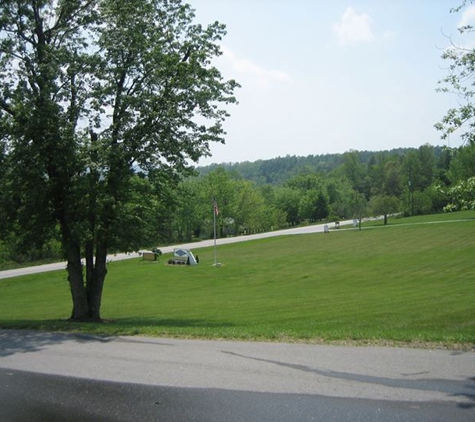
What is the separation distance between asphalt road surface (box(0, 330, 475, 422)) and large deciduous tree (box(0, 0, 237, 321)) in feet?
23.3

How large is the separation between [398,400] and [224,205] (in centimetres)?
8553

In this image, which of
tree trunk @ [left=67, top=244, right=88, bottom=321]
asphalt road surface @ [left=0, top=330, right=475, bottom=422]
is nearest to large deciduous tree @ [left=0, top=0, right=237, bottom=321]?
tree trunk @ [left=67, top=244, right=88, bottom=321]

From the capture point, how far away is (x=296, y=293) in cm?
2728

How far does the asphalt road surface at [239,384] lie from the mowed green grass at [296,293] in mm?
1499

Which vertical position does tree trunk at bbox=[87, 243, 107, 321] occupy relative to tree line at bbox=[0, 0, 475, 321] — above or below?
below

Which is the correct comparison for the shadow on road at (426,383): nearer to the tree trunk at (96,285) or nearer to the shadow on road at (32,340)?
the shadow on road at (32,340)

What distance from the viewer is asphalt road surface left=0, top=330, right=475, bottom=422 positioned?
20.1 feet

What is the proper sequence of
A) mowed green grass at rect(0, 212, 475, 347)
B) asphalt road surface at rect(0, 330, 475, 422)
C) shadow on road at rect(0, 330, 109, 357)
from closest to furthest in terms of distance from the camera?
asphalt road surface at rect(0, 330, 475, 422) < shadow on road at rect(0, 330, 109, 357) < mowed green grass at rect(0, 212, 475, 347)

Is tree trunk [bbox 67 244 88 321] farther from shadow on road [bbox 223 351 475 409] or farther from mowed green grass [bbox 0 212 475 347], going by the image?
shadow on road [bbox 223 351 475 409]

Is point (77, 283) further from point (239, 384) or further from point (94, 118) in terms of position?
point (239, 384)

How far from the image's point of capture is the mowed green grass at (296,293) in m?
12.3

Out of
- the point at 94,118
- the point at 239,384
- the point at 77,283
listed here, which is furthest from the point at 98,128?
the point at 239,384

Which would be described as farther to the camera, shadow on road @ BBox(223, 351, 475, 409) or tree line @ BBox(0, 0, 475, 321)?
tree line @ BBox(0, 0, 475, 321)

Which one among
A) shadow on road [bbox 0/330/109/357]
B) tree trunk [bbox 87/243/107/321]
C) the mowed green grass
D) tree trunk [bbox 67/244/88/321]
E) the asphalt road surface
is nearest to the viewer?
the asphalt road surface
